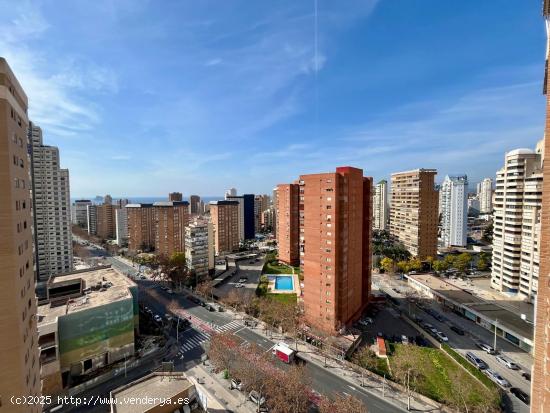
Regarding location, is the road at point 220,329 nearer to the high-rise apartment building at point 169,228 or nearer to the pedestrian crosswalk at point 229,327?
the pedestrian crosswalk at point 229,327

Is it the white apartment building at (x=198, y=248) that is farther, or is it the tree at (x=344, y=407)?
the white apartment building at (x=198, y=248)

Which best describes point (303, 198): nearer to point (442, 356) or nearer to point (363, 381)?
point (363, 381)

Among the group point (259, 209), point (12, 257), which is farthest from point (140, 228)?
point (12, 257)

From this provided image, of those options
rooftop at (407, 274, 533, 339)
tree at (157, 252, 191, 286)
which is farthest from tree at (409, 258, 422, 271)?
tree at (157, 252, 191, 286)

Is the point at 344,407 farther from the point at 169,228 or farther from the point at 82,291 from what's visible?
the point at 169,228

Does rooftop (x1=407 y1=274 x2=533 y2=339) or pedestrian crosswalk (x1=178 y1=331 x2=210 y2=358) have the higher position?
rooftop (x1=407 y1=274 x2=533 y2=339)

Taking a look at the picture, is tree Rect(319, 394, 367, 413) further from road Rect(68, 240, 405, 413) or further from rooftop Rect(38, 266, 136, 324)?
rooftop Rect(38, 266, 136, 324)

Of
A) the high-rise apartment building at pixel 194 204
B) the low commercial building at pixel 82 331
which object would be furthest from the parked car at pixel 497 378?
the high-rise apartment building at pixel 194 204

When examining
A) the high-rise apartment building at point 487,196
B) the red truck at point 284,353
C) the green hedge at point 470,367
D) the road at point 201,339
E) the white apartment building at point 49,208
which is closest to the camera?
the road at point 201,339
